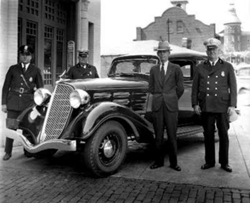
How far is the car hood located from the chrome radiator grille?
0.13 m

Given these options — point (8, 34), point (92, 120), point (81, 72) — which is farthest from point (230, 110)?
point (8, 34)

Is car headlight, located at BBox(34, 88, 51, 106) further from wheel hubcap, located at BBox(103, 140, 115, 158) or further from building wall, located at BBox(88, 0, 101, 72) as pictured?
building wall, located at BBox(88, 0, 101, 72)

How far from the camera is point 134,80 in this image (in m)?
5.37

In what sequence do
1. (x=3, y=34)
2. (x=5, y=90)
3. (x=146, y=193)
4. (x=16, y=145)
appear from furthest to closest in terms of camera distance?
(x=3, y=34)
(x=16, y=145)
(x=5, y=90)
(x=146, y=193)

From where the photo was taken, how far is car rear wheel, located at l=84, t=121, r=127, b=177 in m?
4.16

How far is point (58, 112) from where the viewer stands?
14.7ft

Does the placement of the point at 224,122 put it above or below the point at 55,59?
below

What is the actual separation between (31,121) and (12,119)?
28cm

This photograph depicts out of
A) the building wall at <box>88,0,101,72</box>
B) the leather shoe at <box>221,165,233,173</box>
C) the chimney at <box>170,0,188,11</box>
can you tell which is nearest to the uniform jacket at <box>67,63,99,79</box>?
the leather shoe at <box>221,165,233,173</box>

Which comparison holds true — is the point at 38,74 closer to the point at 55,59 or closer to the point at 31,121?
the point at 31,121

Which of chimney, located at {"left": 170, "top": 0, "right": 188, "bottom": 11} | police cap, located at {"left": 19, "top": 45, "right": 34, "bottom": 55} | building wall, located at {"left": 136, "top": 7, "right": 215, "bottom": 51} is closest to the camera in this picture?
police cap, located at {"left": 19, "top": 45, "right": 34, "bottom": 55}

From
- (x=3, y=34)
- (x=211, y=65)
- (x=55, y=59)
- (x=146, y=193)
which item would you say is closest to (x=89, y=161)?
(x=146, y=193)

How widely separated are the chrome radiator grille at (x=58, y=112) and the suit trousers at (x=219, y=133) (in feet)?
6.18

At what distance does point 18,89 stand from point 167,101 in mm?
2232
